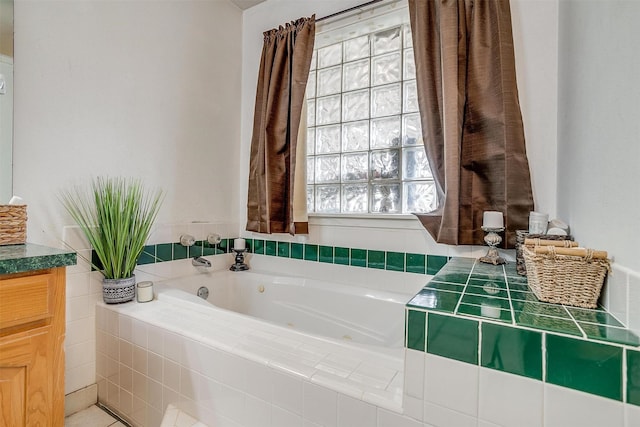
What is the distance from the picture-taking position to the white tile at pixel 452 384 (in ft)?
2.13

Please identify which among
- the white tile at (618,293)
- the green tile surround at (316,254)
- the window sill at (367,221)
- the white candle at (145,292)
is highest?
the window sill at (367,221)

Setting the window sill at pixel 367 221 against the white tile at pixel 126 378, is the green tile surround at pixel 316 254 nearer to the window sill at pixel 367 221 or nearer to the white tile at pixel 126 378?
the window sill at pixel 367 221

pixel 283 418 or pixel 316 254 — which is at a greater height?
pixel 316 254

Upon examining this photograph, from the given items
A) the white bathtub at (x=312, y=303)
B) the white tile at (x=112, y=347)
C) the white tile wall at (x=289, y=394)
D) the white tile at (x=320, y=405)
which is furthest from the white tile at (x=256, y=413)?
the white tile at (x=112, y=347)

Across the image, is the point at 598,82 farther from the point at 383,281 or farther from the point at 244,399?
the point at 244,399

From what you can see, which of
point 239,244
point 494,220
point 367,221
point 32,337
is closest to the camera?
point 32,337

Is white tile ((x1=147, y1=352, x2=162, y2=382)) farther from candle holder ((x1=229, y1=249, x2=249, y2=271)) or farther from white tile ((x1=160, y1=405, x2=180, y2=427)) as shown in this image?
candle holder ((x1=229, y1=249, x2=249, y2=271))

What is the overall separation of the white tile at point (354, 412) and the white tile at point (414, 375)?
10 centimetres

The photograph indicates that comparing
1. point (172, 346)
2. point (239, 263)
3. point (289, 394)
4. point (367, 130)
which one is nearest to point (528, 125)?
point (367, 130)

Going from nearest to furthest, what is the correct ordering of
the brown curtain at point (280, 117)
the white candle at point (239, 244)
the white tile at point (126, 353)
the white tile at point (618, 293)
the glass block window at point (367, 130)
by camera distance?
the white tile at point (618, 293), the white tile at point (126, 353), the glass block window at point (367, 130), the brown curtain at point (280, 117), the white candle at point (239, 244)

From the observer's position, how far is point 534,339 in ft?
2.01

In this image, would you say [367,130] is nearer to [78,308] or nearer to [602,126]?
[602,126]

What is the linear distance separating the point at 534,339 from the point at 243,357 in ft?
2.51

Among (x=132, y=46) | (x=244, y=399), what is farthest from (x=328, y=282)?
(x=132, y=46)
